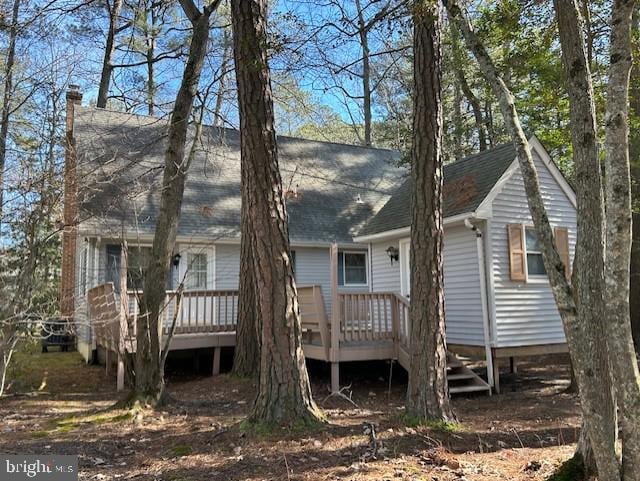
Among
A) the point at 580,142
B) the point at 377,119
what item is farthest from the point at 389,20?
the point at 377,119

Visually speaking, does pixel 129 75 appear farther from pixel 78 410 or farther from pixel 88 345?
pixel 78 410

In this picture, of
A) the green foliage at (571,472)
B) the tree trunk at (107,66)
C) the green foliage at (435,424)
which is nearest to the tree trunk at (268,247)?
the green foliage at (435,424)

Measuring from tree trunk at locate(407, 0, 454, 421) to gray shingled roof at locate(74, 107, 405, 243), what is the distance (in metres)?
4.96

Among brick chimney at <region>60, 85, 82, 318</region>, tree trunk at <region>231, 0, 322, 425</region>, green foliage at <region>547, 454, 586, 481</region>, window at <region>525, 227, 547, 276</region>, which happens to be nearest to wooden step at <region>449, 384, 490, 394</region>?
window at <region>525, 227, 547, 276</region>

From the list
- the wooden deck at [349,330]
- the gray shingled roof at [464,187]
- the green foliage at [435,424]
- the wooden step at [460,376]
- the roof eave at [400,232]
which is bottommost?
the wooden step at [460,376]

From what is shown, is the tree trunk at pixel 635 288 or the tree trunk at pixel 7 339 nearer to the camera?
the tree trunk at pixel 7 339

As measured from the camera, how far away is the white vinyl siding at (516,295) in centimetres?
956

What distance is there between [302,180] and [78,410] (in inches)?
409

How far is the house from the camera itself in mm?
8852

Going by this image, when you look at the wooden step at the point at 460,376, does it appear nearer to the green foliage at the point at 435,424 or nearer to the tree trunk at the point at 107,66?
the green foliage at the point at 435,424

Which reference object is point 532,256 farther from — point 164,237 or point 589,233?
point 164,237

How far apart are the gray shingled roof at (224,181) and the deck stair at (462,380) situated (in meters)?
5.05

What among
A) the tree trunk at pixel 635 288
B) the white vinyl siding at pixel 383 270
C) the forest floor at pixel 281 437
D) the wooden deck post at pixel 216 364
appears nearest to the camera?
the forest floor at pixel 281 437

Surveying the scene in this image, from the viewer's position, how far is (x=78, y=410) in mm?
7602
